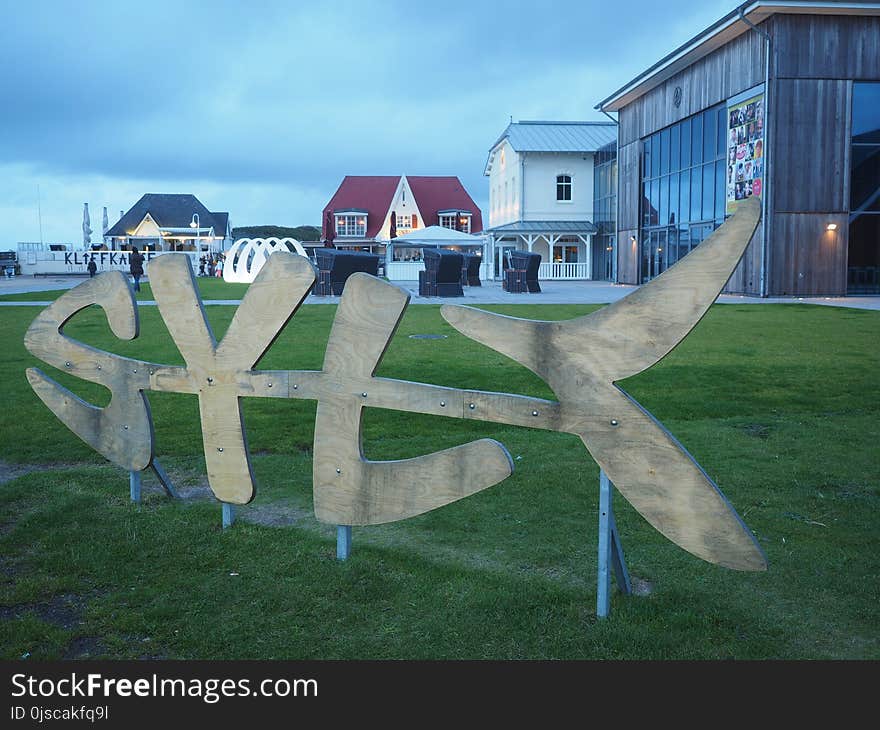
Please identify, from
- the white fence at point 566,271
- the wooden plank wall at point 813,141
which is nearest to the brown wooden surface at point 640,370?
the wooden plank wall at point 813,141

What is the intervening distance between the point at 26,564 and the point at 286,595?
1464 mm

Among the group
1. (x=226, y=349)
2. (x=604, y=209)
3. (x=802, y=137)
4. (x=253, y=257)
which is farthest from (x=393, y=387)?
(x=604, y=209)

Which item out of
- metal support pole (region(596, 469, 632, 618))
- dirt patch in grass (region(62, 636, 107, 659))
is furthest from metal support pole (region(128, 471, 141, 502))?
metal support pole (region(596, 469, 632, 618))

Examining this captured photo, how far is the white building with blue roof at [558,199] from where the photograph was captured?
149ft

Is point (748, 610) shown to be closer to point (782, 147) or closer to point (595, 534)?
point (595, 534)

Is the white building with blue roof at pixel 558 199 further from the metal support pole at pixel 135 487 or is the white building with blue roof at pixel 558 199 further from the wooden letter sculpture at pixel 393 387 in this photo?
the wooden letter sculpture at pixel 393 387

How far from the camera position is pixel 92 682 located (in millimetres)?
2914

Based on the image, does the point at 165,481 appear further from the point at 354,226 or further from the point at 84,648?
the point at 354,226

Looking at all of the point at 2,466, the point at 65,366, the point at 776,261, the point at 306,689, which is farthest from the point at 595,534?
the point at 776,261

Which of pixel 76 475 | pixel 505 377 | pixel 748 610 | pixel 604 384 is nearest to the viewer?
pixel 604 384

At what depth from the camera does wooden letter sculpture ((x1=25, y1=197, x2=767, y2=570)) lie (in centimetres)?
334

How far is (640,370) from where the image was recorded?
3.41 metres

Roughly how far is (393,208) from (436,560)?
61246 mm

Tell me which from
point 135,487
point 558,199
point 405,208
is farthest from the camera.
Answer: point 405,208
